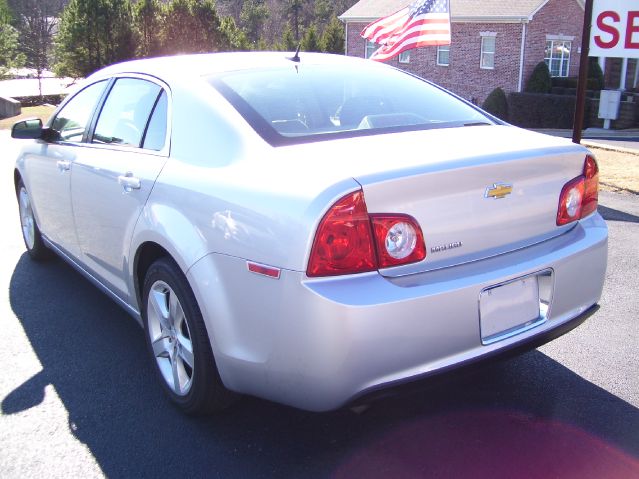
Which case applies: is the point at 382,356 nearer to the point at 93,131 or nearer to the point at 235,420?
the point at 235,420

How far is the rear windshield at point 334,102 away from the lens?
3.05 metres

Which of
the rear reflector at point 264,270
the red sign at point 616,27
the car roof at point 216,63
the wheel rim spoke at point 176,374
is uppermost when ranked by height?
the red sign at point 616,27

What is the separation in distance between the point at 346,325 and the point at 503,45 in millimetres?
26626

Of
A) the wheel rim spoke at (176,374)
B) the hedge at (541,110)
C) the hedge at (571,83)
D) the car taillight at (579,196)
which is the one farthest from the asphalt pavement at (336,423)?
the hedge at (571,83)

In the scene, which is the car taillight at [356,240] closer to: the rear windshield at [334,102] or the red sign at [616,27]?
the rear windshield at [334,102]

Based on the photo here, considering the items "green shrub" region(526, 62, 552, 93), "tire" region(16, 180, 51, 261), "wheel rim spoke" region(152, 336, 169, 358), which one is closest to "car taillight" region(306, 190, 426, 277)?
"wheel rim spoke" region(152, 336, 169, 358)

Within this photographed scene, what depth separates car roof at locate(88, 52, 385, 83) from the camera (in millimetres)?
3434

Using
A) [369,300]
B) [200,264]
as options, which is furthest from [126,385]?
[369,300]

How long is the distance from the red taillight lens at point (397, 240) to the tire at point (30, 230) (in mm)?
3803

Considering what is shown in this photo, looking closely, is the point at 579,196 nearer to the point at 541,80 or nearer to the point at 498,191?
the point at 498,191

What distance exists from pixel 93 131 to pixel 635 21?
928 cm

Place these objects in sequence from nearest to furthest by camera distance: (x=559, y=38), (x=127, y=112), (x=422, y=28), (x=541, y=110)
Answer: (x=127, y=112), (x=422, y=28), (x=541, y=110), (x=559, y=38)

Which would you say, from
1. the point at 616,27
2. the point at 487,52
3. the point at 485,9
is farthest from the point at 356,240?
the point at 485,9

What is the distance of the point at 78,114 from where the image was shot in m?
4.47
